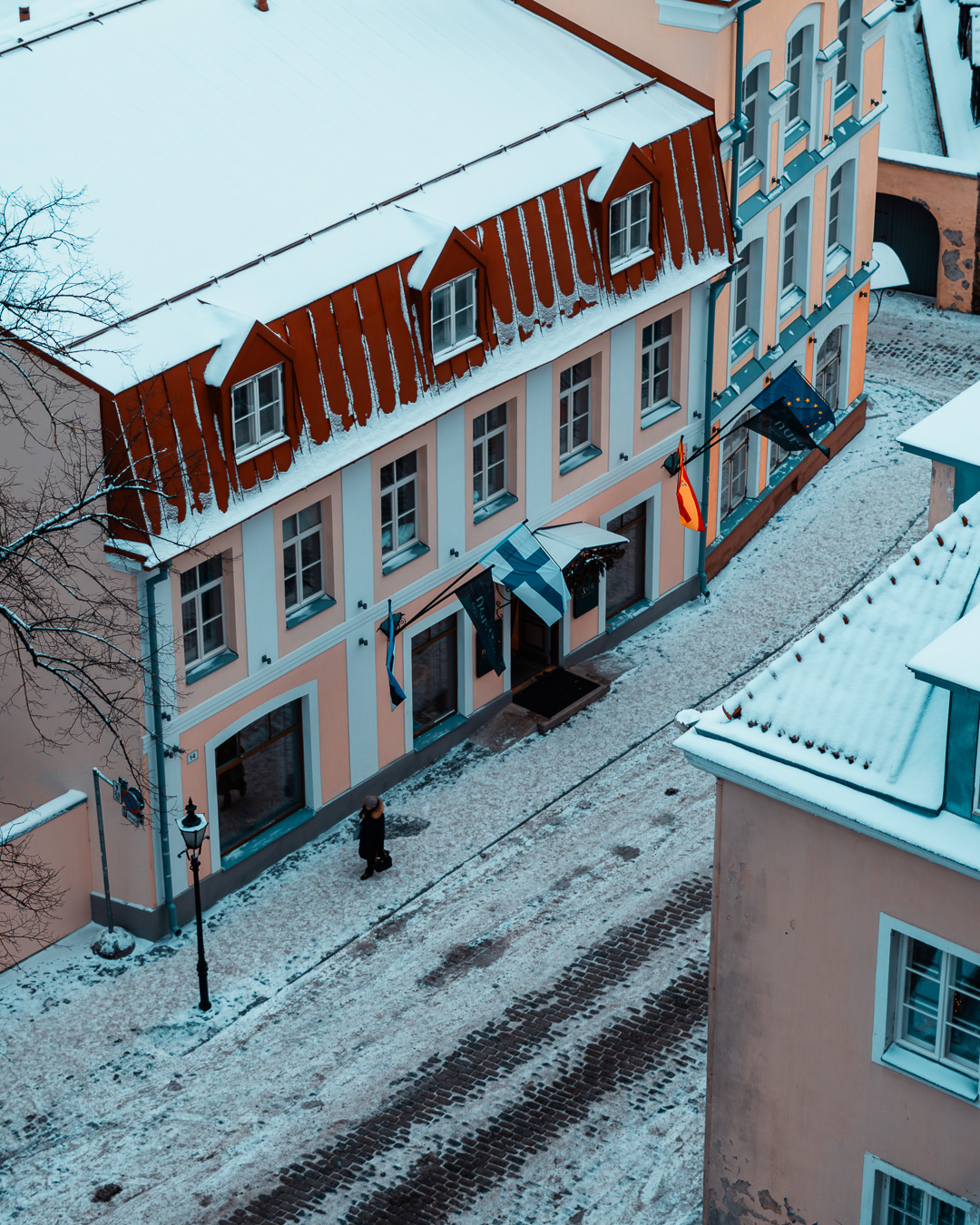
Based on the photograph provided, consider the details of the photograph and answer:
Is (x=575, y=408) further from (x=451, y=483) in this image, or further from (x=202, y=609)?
(x=202, y=609)

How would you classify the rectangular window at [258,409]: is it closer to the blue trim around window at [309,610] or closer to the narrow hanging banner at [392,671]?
the blue trim around window at [309,610]

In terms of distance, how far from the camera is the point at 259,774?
35906 mm

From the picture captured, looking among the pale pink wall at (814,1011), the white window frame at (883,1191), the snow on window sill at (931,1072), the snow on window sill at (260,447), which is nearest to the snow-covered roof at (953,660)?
the pale pink wall at (814,1011)

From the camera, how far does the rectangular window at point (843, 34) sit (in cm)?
4559

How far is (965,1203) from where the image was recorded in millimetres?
22938

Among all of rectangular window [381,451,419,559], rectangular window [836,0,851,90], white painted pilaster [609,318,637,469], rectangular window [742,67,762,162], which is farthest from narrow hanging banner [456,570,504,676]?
rectangular window [836,0,851,90]

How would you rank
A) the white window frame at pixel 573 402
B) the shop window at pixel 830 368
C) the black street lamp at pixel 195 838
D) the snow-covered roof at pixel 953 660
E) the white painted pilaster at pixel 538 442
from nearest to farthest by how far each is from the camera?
1. the snow-covered roof at pixel 953 660
2. the black street lamp at pixel 195 838
3. the white painted pilaster at pixel 538 442
4. the white window frame at pixel 573 402
5. the shop window at pixel 830 368

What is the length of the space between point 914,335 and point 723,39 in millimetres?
17557

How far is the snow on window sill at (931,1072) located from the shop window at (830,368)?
2796 centimetres

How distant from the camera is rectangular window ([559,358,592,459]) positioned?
39975 mm

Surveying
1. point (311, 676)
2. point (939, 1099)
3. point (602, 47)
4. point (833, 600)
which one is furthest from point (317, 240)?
point (939, 1099)

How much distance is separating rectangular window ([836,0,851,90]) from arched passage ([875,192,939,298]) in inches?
472

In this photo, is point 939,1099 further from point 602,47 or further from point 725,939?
point 602,47

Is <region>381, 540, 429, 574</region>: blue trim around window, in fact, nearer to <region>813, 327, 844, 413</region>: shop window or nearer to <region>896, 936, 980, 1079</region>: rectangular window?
<region>813, 327, 844, 413</region>: shop window
